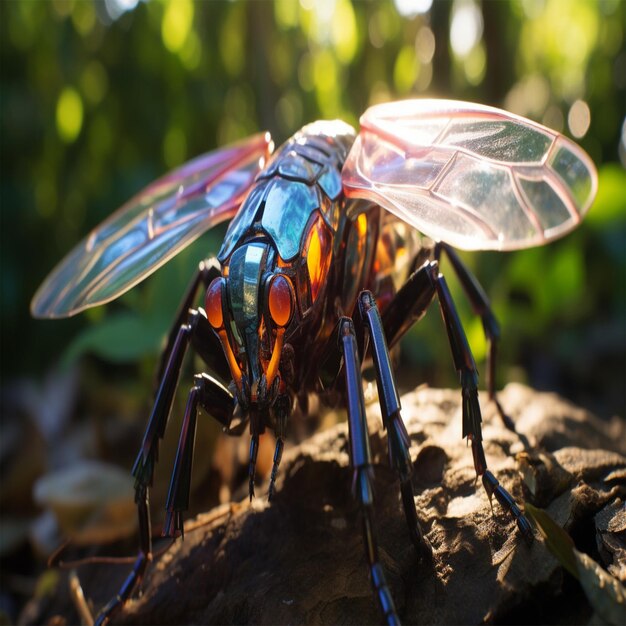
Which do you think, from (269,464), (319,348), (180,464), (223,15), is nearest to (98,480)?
(269,464)

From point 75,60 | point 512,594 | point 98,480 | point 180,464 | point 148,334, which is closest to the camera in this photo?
point 512,594

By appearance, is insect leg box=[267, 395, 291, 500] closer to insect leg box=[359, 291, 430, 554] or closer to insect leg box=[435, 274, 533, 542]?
insect leg box=[359, 291, 430, 554]

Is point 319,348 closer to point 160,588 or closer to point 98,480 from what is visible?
point 160,588

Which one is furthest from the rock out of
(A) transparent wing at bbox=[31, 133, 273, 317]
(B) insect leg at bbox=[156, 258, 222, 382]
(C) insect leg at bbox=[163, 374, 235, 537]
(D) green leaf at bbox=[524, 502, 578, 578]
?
(A) transparent wing at bbox=[31, 133, 273, 317]

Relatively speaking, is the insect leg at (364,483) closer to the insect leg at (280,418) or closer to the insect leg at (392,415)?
the insect leg at (392,415)

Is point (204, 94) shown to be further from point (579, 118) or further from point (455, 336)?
point (455, 336)

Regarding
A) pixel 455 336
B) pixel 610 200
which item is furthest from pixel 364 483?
pixel 610 200
